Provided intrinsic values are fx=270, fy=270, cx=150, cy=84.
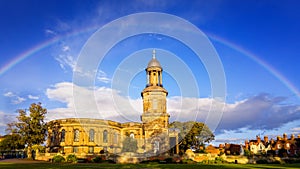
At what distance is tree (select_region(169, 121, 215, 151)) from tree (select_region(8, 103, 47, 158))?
28.3m

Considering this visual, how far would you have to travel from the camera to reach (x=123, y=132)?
6178 centimetres

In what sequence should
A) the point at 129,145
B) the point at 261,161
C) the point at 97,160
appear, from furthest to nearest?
the point at 129,145, the point at 261,161, the point at 97,160

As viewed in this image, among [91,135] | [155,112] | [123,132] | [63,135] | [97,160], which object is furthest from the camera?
[155,112]

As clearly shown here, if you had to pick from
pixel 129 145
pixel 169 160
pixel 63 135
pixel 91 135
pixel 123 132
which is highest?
pixel 123 132

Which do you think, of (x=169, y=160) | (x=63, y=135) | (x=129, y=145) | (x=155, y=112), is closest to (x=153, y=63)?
(x=155, y=112)

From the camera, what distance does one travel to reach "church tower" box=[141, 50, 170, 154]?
185 feet

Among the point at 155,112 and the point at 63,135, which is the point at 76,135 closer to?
the point at 63,135

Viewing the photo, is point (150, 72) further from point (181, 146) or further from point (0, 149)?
point (0, 149)

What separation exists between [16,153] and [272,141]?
215 ft

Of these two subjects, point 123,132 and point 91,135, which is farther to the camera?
point 123,132

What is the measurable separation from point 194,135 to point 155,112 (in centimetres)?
1053

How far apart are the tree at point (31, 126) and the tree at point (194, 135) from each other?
93.0 feet

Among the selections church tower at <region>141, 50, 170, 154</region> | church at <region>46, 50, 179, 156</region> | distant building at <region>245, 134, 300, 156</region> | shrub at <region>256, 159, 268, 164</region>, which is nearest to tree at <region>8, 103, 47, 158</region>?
church at <region>46, 50, 179, 156</region>

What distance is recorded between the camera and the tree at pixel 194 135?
57.1 m
